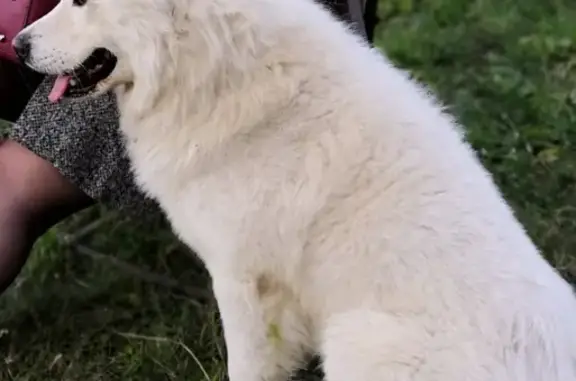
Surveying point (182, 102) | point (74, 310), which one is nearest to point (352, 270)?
point (182, 102)

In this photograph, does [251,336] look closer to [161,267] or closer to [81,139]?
[81,139]

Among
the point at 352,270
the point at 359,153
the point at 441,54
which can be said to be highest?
the point at 359,153

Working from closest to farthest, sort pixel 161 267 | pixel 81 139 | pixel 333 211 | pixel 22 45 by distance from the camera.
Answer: pixel 333 211
pixel 22 45
pixel 81 139
pixel 161 267

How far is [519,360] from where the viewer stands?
6.76 ft

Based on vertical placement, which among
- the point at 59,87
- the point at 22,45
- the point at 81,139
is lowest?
the point at 81,139

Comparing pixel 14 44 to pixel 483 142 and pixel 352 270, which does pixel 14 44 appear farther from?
pixel 483 142

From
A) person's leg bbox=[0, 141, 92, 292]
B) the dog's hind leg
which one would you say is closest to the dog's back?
the dog's hind leg

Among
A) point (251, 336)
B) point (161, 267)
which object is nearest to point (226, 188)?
point (251, 336)

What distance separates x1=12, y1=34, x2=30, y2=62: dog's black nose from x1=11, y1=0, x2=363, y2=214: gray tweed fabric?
0.33 metres

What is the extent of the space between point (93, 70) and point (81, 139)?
460 millimetres

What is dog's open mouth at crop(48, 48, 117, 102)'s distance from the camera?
2.39 meters

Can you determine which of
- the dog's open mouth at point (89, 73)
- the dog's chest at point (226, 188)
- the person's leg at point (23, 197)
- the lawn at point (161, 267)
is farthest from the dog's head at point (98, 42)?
the lawn at point (161, 267)

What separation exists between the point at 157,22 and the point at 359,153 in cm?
56

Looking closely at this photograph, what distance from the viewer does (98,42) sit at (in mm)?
2344
